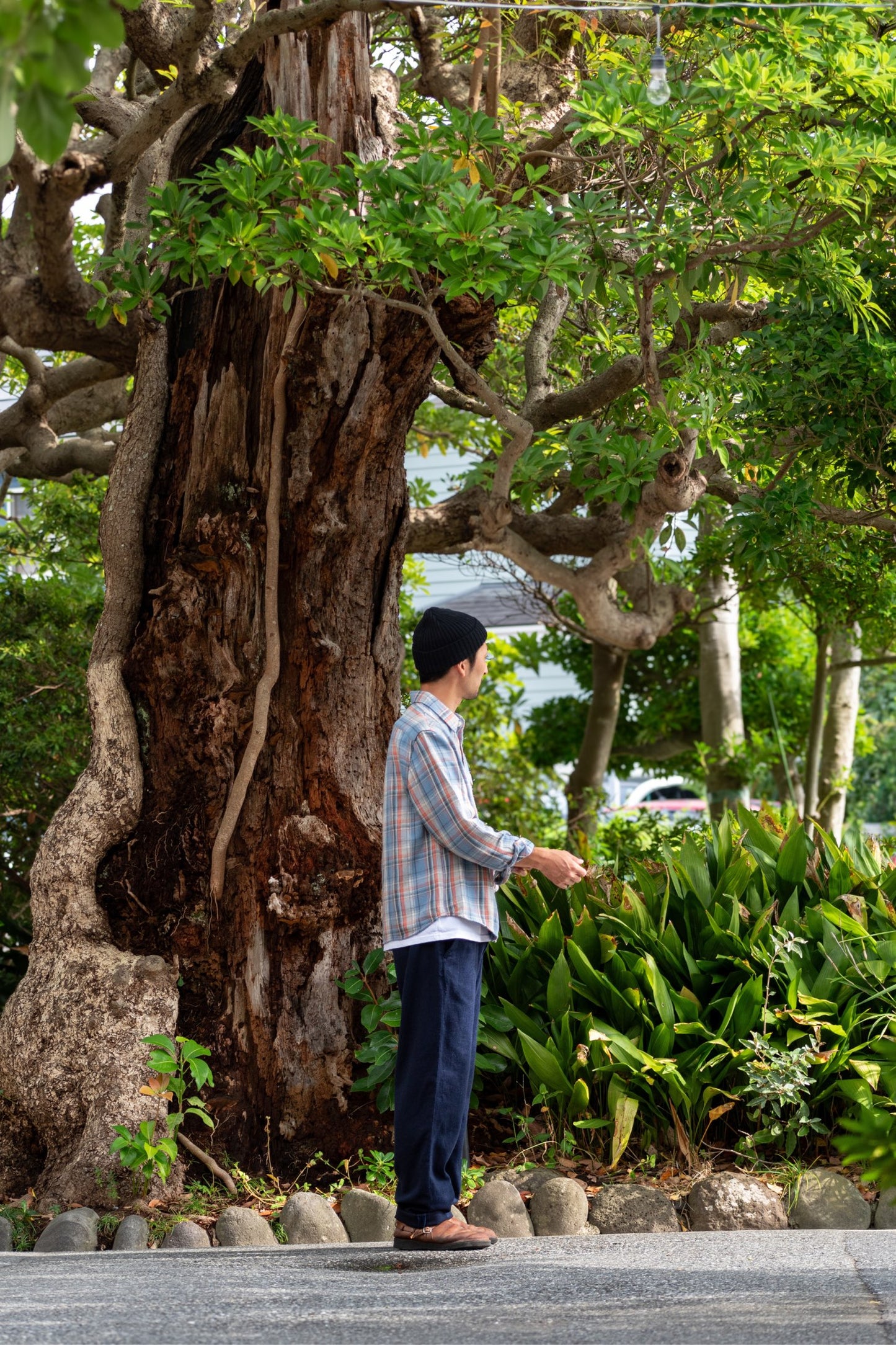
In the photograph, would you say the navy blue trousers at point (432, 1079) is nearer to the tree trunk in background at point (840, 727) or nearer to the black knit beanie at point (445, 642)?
the black knit beanie at point (445, 642)

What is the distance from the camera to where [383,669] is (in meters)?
5.24

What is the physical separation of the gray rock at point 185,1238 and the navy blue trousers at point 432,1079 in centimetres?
82

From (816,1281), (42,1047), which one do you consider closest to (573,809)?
(42,1047)

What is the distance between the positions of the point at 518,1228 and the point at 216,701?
2181 millimetres

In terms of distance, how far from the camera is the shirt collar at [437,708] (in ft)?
12.8

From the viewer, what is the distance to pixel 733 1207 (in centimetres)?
423

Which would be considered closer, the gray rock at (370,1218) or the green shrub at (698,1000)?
the gray rock at (370,1218)

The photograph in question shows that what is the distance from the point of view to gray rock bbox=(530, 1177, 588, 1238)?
4.21 meters

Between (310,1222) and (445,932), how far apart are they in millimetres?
1236

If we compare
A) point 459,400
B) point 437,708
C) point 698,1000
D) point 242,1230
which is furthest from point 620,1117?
point 459,400

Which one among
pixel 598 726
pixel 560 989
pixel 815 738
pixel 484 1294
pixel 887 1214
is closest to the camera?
pixel 484 1294

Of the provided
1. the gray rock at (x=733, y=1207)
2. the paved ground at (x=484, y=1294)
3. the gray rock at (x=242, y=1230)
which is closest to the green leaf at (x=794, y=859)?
the gray rock at (x=733, y=1207)

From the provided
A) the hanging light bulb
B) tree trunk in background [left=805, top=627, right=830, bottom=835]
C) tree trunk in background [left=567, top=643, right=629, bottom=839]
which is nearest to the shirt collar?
the hanging light bulb

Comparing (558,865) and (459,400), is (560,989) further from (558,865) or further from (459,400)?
(459,400)
